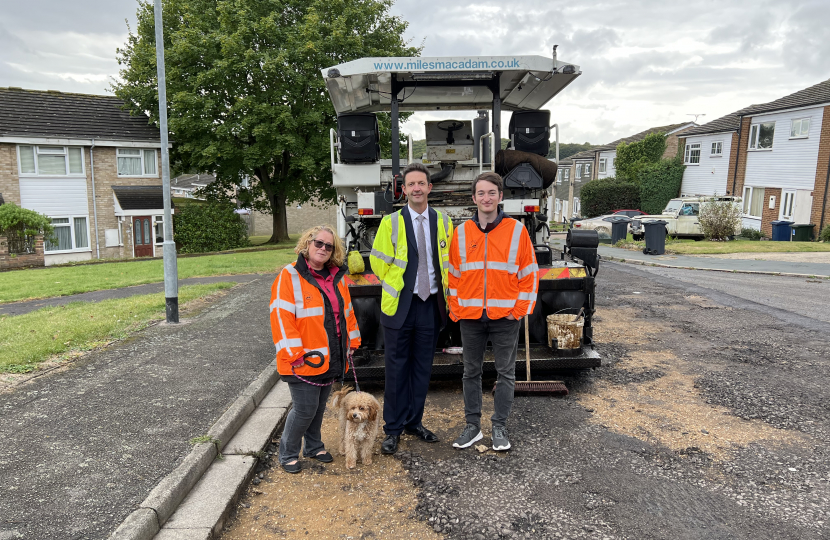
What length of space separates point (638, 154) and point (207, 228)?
25976mm

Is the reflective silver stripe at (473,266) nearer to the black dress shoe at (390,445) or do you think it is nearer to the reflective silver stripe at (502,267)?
the reflective silver stripe at (502,267)

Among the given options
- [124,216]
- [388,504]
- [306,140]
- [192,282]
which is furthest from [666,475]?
[124,216]

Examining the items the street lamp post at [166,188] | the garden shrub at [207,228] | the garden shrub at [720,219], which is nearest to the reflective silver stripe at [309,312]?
the street lamp post at [166,188]

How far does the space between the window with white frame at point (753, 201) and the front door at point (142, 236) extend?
27.4 metres

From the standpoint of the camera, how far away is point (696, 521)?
3.20 metres

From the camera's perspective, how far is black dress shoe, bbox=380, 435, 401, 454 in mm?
4148

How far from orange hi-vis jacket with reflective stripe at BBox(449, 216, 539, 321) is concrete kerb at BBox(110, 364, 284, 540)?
1.94m

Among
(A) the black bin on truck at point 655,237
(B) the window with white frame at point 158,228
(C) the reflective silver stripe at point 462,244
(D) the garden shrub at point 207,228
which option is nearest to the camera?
(C) the reflective silver stripe at point 462,244

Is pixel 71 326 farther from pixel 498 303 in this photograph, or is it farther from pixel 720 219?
pixel 720 219

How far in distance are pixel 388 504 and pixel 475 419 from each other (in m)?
1.06

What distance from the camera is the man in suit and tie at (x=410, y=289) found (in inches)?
163

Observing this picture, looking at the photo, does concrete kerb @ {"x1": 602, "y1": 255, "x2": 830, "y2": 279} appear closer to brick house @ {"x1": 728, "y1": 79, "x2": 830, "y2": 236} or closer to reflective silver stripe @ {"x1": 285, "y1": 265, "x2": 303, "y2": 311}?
brick house @ {"x1": 728, "y1": 79, "x2": 830, "y2": 236}

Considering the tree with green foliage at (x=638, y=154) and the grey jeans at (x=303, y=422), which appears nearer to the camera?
the grey jeans at (x=303, y=422)

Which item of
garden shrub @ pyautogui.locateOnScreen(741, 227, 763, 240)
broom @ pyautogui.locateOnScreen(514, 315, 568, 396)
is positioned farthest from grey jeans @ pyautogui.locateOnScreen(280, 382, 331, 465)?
garden shrub @ pyautogui.locateOnScreen(741, 227, 763, 240)
